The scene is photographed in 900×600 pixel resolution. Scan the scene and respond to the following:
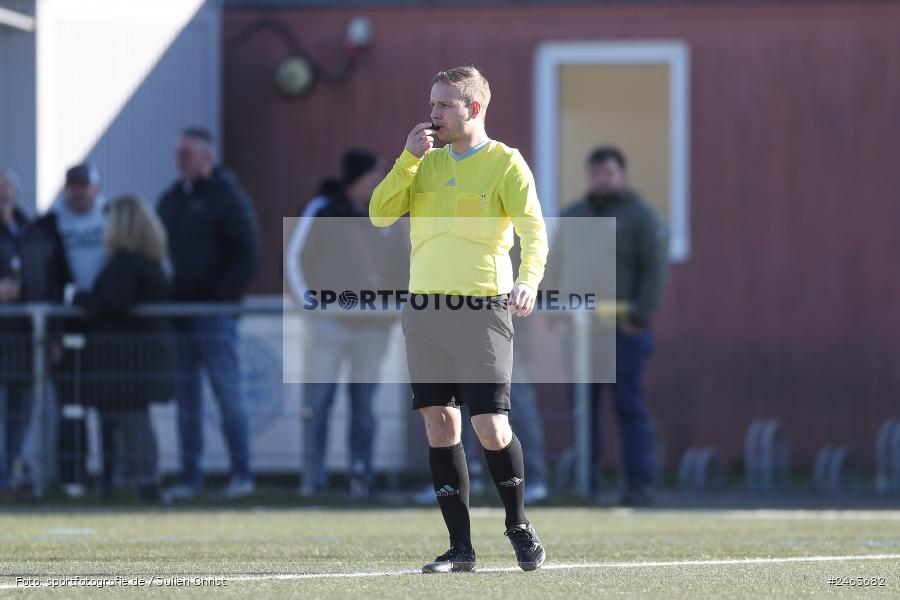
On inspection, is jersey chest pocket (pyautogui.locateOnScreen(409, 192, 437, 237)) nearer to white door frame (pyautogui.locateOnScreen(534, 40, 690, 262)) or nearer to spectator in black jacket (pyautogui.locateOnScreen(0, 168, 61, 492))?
spectator in black jacket (pyautogui.locateOnScreen(0, 168, 61, 492))

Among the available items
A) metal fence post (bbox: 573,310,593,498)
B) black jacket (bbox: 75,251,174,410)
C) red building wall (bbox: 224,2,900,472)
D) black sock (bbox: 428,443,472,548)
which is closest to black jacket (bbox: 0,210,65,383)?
black jacket (bbox: 75,251,174,410)

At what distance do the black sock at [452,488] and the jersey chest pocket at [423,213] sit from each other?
0.75 metres

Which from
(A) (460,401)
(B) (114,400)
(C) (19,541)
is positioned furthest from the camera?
(B) (114,400)

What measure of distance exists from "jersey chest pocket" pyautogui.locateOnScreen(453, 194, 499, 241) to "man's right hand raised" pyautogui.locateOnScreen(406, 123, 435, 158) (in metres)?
0.19

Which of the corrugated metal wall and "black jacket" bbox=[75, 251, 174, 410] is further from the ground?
the corrugated metal wall

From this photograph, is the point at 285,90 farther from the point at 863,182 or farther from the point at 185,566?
the point at 185,566

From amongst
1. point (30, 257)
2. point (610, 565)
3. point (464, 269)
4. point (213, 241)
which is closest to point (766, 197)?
point (213, 241)

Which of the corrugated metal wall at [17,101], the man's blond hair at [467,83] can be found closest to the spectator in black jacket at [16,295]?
the corrugated metal wall at [17,101]

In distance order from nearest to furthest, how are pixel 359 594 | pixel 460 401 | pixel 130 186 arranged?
1. pixel 359 594
2. pixel 460 401
3. pixel 130 186

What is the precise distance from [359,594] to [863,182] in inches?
407

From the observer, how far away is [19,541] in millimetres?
7668

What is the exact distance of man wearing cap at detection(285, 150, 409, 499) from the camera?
10867 mm

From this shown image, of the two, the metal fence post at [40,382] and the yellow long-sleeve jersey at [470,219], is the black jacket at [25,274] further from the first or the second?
the yellow long-sleeve jersey at [470,219]

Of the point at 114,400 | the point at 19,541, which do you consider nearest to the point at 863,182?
the point at 114,400
